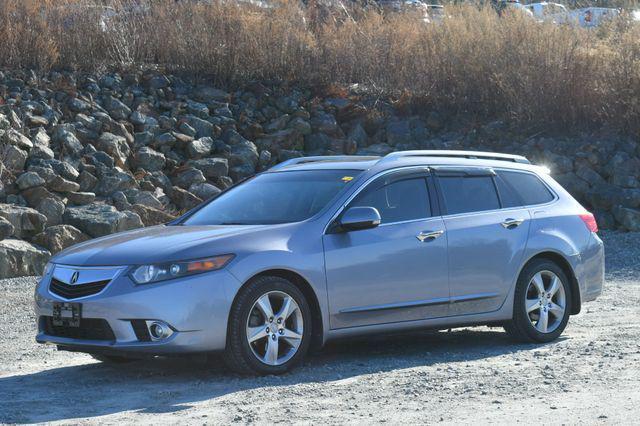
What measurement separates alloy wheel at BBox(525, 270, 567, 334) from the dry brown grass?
12228mm

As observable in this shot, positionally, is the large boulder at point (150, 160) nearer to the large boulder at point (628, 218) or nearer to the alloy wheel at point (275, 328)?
the large boulder at point (628, 218)

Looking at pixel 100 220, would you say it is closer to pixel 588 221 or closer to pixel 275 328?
pixel 588 221

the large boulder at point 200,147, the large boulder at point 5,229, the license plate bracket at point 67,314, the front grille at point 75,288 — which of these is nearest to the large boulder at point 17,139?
the large boulder at point 5,229

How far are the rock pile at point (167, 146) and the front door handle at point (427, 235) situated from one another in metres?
6.83

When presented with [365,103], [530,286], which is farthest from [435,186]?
[365,103]

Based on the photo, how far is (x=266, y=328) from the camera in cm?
808

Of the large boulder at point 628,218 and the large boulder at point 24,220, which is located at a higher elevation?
the large boulder at point 24,220

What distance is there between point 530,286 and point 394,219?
154cm

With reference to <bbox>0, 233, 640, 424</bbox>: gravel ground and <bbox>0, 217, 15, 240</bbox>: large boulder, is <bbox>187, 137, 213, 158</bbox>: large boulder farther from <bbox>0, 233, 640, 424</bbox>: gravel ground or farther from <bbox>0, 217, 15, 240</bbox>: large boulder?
<bbox>0, 233, 640, 424</bbox>: gravel ground

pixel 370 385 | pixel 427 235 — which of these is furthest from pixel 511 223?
pixel 370 385

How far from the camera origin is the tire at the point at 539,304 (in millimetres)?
9688

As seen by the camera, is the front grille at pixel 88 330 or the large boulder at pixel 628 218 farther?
the large boulder at pixel 628 218

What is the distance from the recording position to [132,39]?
21.4 meters

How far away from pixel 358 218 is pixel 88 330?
213 cm
